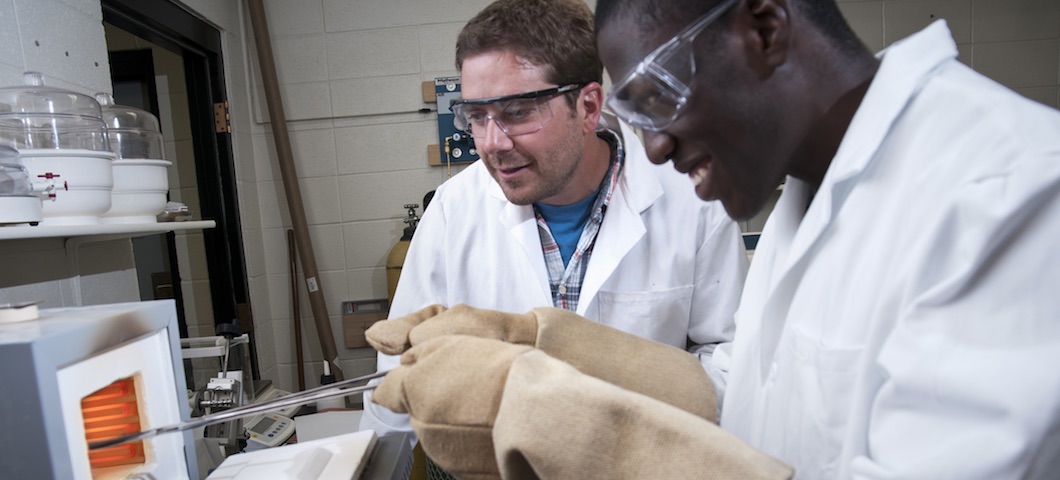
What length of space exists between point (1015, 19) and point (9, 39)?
13.1ft

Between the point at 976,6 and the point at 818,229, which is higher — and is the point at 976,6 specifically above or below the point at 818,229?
above

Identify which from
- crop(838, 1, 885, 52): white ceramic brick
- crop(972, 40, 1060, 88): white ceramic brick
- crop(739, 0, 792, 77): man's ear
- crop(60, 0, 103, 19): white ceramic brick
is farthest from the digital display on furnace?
crop(972, 40, 1060, 88): white ceramic brick

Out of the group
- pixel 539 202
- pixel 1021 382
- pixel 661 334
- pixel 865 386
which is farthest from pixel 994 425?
pixel 539 202

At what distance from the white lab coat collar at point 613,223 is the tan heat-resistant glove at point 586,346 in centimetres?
43

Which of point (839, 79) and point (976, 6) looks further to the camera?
point (976, 6)

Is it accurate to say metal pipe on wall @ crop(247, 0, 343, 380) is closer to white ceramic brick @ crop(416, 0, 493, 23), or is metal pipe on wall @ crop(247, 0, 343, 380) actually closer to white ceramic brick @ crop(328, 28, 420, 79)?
white ceramic brick @ crop(328, 28, 420, 79)

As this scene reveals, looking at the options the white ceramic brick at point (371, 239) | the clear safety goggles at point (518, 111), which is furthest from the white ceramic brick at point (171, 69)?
the clear safety goggles at point (518, 111)

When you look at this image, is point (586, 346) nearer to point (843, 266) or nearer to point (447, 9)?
point (843, 266)

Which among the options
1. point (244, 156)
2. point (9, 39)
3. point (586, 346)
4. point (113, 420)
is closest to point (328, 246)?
point (244, 156)

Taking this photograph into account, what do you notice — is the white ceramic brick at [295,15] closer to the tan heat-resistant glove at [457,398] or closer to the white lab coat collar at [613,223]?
the white lab coat collar at [613,223]

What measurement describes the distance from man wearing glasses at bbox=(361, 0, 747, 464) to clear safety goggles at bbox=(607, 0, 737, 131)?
53 centimetres

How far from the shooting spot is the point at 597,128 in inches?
59.2

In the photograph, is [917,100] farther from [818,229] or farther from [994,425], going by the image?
[994,425]

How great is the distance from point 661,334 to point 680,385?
552mm
